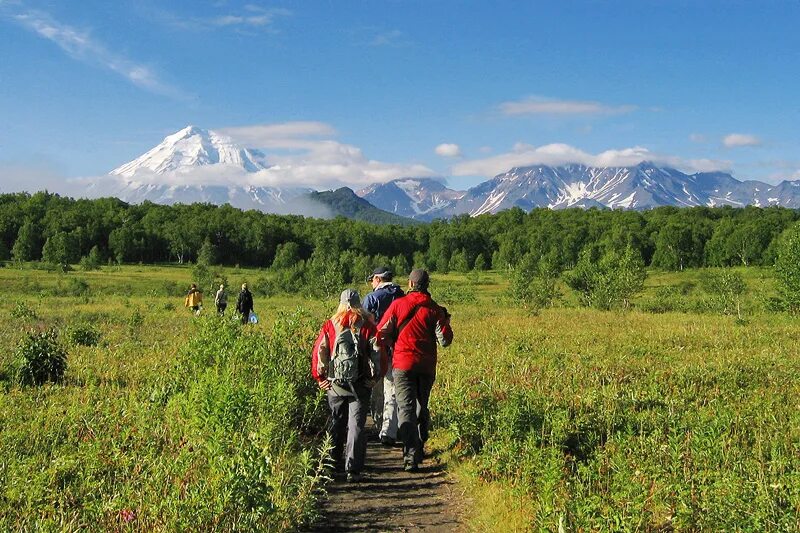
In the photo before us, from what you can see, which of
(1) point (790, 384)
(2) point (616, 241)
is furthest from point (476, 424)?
(2) point (616, 241)

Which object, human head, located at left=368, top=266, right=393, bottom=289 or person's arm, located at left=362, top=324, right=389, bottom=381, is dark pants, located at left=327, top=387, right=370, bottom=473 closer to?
person's arm, located at left=362, top=324, right=389, bottom=381

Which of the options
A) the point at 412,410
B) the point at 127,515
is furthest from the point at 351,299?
the point at 127,515

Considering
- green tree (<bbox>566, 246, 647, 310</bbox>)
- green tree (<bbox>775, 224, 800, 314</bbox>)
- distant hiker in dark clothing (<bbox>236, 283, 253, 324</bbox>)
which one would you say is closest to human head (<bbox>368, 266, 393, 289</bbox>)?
distant hiker in dark clothing (<bbox>236, 283, 253, 324</bbox>)

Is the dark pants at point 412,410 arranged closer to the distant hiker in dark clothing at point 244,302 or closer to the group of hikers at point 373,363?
the group of hikers at point 373,363

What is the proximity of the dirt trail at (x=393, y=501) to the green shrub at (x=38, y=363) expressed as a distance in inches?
260

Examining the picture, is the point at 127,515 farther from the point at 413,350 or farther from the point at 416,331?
the point at 416,331

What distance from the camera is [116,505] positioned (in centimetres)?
462

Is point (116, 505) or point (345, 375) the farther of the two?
point (345, 375)

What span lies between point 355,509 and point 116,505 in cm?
227

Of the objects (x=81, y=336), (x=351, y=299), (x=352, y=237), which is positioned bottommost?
(x=81, y=336)

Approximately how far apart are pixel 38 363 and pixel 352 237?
5077 inches

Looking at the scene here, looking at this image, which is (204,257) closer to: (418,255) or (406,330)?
(418,255)

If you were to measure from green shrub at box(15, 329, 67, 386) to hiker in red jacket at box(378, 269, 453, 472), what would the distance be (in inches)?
272

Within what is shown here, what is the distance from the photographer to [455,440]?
25.9 feet
